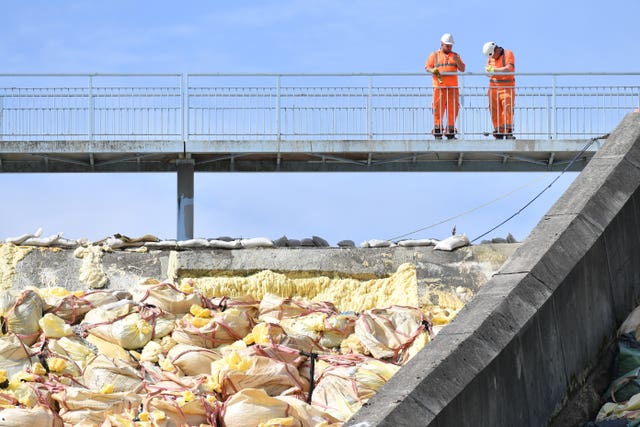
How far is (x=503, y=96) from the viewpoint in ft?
59.3

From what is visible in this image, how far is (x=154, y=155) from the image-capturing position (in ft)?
56.9

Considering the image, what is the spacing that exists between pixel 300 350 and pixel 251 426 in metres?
2.12

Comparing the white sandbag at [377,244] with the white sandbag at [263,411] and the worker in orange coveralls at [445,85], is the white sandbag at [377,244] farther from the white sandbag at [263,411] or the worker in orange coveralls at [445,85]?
the white sandbag at [263,411]

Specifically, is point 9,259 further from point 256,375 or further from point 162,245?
point 256,375

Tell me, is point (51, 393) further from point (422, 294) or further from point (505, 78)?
point (505, 78)

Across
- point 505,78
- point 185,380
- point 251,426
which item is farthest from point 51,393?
point 505,78

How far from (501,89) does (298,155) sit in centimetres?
333

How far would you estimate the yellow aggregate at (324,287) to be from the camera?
13734 mm

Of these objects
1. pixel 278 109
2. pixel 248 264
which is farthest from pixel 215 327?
pixel 278 109

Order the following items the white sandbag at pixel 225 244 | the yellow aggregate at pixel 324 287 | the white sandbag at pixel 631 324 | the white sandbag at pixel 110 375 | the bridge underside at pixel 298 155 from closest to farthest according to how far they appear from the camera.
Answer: the white sandbag at pixel 631 324, the white sandbag at pixel 110 375, the yellow aggregate at pixel 324 287, the white sandbag at pixel 225 244, the bridge underside at pixel 298 155

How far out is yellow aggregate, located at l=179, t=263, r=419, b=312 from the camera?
45.1 ft

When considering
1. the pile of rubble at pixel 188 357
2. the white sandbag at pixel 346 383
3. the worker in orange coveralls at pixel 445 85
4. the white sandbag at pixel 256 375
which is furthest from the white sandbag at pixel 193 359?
the worker in orange coveralls at pixel 445 85

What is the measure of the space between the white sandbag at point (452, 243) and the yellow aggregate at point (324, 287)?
45cm

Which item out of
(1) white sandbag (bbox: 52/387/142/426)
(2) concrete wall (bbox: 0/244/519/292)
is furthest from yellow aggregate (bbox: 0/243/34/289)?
(1) white sandbag (bbox: 52/387/142/426)
